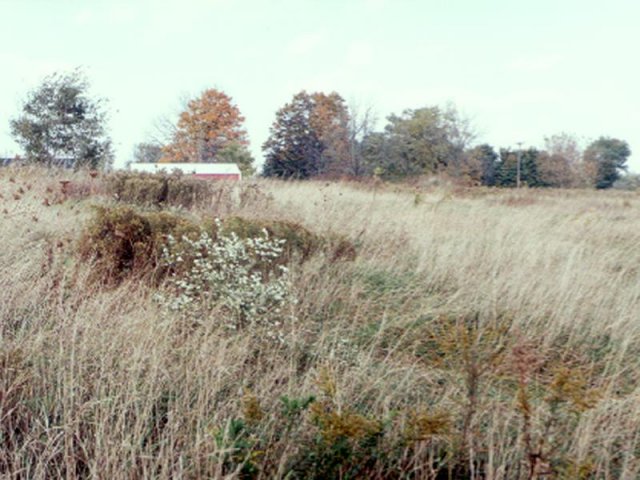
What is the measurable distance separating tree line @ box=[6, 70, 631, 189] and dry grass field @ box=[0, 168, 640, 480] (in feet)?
87.7

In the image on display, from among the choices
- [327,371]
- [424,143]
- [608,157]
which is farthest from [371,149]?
[327,371]

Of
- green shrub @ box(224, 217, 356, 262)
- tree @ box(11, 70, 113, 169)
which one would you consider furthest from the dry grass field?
tree @ box(11, 70, 113, 169)

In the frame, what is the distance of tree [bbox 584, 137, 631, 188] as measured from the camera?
38312 mm

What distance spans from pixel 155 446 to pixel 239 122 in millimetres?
42815

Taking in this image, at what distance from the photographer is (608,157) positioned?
39.1 meters

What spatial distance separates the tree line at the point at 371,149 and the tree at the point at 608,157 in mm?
72

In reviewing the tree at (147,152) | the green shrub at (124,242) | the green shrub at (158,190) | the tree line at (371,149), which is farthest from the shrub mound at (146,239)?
the tree at (147,152)

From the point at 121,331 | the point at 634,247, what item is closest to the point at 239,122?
the point at 634,247

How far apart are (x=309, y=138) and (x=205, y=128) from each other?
949 centimetres

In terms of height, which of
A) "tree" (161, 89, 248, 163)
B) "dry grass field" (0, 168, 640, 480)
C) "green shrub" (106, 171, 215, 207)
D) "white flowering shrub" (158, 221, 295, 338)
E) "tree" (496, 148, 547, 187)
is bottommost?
"dry grass field" (0, 168, 640, 480)

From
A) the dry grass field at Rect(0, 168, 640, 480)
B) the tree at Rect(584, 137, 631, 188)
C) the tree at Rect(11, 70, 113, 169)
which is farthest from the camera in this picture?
the tree at Rect(584, 137, 631, 188)

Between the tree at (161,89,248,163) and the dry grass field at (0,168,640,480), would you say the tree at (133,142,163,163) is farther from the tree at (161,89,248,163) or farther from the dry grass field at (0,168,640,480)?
the dry grass field at (0,168,640,480)

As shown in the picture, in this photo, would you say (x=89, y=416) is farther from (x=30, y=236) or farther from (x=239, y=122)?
(x=239, y=122)

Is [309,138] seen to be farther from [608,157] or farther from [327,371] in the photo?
[327,371]
